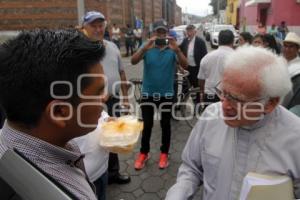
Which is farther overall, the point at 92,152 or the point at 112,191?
the point at 112,191

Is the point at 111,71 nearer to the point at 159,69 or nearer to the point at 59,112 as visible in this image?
the point at 159,69

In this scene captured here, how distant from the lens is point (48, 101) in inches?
45.2

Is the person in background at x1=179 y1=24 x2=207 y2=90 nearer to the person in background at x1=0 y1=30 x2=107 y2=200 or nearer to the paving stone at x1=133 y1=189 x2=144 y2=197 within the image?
the paving stone at x1=133 y1=189 x2=144 y2=197

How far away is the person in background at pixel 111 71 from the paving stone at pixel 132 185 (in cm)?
7

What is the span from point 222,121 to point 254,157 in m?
0.28

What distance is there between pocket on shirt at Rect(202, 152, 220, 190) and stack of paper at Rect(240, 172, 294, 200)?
0.92 ft

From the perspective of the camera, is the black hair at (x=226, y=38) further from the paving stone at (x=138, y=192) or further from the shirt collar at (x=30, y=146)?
the shirt collar at (x=30, y=146)

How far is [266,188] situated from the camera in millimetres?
1591

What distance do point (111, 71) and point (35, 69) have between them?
9.00ft

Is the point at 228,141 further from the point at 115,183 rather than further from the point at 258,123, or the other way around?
the point at 115,183

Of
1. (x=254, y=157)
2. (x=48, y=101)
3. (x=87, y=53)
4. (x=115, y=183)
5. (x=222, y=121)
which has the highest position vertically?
(x=87, y=53)

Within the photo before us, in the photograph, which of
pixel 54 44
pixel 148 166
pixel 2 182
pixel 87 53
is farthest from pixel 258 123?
pixel 148 166

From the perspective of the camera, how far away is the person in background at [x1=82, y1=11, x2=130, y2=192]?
3740 mm

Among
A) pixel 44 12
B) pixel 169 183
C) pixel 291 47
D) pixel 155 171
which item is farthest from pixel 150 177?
pixel 44 12
